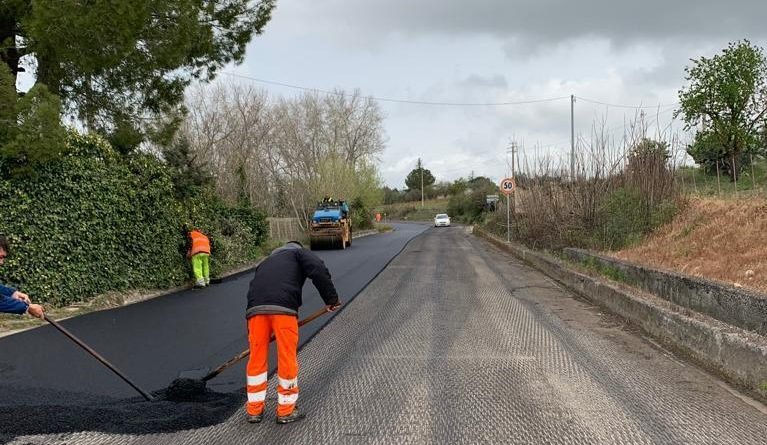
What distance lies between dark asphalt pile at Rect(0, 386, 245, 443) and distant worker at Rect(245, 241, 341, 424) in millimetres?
433

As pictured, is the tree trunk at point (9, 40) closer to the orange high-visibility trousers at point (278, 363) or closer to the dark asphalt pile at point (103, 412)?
the dark asphalt pile at point (103, 412)

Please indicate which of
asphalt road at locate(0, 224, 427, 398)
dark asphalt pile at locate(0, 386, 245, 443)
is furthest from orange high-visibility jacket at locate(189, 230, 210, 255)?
dark asphalt pile at locate(0, 386, 245, 443)

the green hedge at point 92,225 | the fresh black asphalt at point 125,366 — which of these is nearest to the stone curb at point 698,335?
the fresh black asphalt at point 125,366

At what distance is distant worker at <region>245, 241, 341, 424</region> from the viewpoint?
450 centimetres

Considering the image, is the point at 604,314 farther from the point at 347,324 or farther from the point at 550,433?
the point at 550,433

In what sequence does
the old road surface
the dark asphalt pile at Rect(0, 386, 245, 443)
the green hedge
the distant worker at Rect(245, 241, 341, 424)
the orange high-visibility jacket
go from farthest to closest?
1. the orange high-visibility jacket
2. the green hedge
3. the distant worker at Rect(245, 241, 341, 424)
4. the dark asphalt pile at Rect(0, 386, 245, 443)
5. the old road surface

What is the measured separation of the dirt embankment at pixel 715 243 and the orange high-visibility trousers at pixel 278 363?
5.81 metres

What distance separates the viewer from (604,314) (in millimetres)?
9102

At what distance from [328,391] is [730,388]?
3.55m

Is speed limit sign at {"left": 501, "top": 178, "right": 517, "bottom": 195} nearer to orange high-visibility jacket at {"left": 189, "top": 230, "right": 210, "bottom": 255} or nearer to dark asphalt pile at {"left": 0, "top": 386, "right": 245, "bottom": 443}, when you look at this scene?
orange high-visibility jacket at {"left": 189, "top": 230, "right": 210, "bottom": 255}

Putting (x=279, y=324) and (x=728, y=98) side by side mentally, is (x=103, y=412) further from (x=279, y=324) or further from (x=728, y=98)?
(x=728, y=98)

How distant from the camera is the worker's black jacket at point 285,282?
4.59m

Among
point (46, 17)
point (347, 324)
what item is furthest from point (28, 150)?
point (347, 324)

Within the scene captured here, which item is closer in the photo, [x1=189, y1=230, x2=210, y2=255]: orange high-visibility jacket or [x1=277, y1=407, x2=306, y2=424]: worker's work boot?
[x1=277, y1=407, x2=306, y2=424]: worker's work boot
